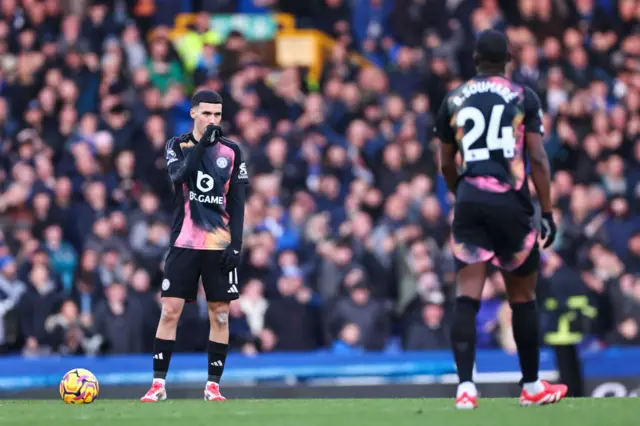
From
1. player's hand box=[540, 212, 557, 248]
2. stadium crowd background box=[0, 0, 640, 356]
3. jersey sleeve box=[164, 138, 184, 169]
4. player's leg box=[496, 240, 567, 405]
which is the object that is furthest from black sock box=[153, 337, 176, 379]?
stadium crowd background box=[0, 0, 640, 356]

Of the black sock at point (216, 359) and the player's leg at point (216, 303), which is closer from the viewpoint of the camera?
the player's leg at point (216, 303)

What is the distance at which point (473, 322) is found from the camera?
8.08 meters

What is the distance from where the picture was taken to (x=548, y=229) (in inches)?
316

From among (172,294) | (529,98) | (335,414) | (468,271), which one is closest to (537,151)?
(529,98)

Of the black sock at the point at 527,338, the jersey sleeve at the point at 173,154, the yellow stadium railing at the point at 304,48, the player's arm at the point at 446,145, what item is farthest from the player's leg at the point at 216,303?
the yellow stadium railing at the point at 304,48

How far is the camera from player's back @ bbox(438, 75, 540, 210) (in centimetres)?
806

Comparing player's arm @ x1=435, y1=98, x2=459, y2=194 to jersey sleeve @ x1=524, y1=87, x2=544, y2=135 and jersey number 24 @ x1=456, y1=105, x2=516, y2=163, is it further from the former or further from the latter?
jersey sleeve @ x1=524, y1=87, x2=544, y2=135

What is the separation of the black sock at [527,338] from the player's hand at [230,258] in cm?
231

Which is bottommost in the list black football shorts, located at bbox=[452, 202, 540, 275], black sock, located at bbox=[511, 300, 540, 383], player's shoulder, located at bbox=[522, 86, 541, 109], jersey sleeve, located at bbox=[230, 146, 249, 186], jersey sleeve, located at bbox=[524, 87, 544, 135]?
black sock, located at bbox=[511, 300, 540, 383]

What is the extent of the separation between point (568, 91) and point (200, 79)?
5042 millimetres

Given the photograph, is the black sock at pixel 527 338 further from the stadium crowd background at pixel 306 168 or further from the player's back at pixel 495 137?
the stadium crowd background at pixel 306 168

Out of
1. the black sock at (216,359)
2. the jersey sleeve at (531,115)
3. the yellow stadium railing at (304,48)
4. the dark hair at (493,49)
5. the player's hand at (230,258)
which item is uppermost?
the yellow stadium railing at (304,48)

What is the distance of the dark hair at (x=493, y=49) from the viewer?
26.6 ft

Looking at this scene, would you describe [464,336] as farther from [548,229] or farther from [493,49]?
[493,49]
